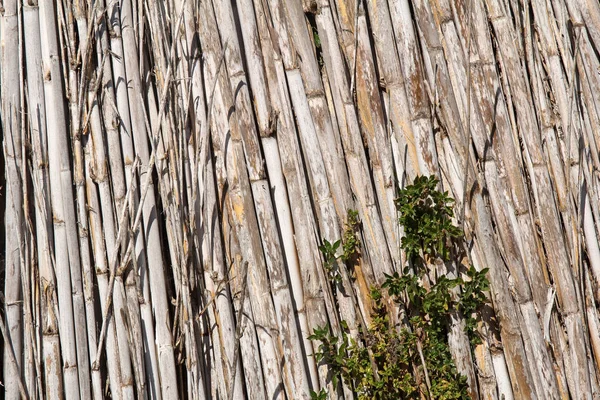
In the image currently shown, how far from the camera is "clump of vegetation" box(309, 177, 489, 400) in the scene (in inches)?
90.4

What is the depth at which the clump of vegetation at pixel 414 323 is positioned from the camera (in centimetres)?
230

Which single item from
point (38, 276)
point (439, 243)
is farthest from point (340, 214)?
point (38, 276)

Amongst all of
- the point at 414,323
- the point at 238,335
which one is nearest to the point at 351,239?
the point at 414,323

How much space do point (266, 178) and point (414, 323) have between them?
0.83 metres

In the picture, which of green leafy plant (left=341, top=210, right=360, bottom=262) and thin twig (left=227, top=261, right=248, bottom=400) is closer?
thin twig (left=227, top=261, right=248, bottom=400)

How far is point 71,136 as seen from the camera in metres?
2.44

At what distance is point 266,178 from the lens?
8.05 ft

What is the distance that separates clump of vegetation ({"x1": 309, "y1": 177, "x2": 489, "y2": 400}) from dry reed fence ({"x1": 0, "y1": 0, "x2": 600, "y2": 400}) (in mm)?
70

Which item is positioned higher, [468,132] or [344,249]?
[468,132]

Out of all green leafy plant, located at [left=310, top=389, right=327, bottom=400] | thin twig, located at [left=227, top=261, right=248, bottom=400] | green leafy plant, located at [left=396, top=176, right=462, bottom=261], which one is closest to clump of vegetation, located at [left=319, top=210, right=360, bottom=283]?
green leafy plant, located at [left=396, top=176, right=462, bottom=261]

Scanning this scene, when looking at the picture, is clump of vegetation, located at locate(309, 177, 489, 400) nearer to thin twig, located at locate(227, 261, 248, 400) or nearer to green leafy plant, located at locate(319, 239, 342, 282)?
green leafy plant, located at locate(319, 239, 342, 282)

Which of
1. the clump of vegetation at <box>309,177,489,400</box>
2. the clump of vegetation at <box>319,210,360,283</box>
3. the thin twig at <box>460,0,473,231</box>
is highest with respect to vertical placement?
the thin twig at <box>460,0,473,231</box>

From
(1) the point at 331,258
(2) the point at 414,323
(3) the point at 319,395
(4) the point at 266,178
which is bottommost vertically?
(3) the point at 319,395

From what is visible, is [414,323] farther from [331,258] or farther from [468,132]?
[468,132]
